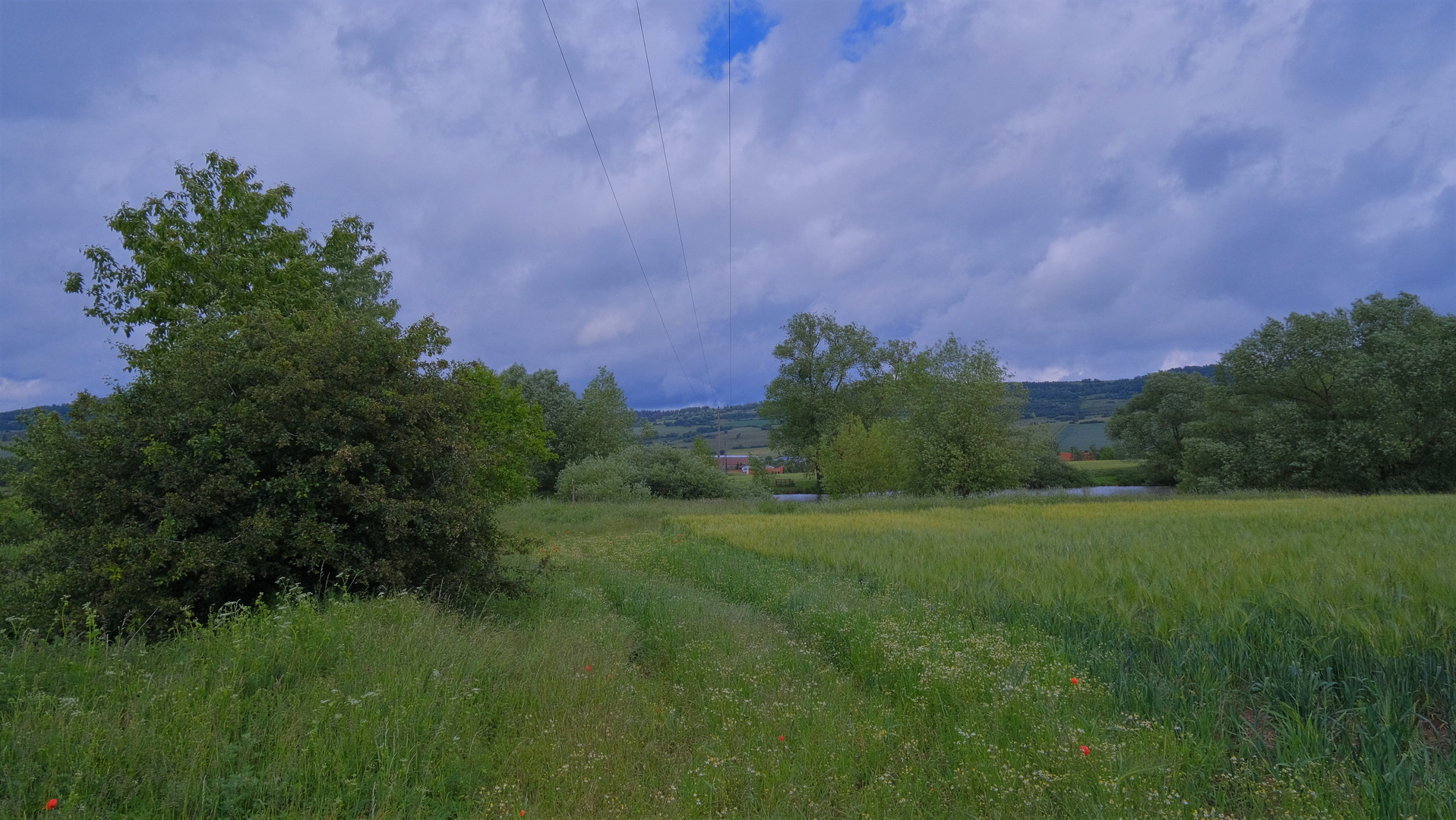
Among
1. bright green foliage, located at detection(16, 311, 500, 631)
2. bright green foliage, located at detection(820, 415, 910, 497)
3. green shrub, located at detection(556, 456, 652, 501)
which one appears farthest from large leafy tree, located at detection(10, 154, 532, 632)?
bright green foliage, located at detection(820, 415, 910, 497)

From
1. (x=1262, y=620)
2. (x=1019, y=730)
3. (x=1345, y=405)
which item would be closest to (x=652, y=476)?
(x=1262, y=620)

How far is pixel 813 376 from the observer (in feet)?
197

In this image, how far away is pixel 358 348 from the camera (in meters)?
7.38

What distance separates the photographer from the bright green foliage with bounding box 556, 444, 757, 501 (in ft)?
131

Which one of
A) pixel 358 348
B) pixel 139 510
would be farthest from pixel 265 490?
pixel 358 348

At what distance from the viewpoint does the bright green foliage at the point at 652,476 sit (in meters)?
39.9

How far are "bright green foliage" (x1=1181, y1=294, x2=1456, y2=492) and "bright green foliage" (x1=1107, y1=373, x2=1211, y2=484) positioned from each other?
593 inches

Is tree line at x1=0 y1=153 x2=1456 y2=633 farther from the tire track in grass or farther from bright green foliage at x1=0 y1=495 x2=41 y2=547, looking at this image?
the tire track in grass

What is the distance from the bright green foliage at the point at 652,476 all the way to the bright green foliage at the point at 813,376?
11435 mm

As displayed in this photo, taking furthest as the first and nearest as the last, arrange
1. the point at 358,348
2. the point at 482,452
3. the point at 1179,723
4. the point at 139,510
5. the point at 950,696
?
the point at 482,452 < the point at 358,348 < the point at 139,510 < the point at 950,696 < the point at 1179,723

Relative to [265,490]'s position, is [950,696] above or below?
below

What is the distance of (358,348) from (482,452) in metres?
1.94

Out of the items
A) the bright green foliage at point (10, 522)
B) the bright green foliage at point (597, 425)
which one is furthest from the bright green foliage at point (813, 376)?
the bright green foliage at point (10, 522)

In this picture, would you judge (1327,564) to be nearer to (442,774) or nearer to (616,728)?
(616,728)
